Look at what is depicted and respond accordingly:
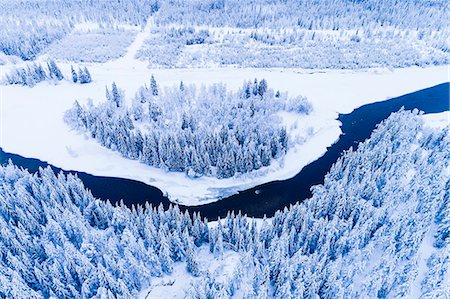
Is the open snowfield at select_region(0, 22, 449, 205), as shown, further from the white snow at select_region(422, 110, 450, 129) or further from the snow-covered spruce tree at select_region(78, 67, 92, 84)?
the white snow at select_region(422, 110, 450, 129)

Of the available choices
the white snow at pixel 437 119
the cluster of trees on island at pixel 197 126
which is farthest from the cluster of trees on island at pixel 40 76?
the white snow at pixel 437 119

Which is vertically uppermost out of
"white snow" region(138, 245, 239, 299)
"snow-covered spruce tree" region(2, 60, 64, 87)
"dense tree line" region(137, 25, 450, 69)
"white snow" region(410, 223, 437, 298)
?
"dense tree line" region(137, 25, 450, 69)

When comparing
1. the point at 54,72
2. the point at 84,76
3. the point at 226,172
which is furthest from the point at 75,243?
the point at 54,72

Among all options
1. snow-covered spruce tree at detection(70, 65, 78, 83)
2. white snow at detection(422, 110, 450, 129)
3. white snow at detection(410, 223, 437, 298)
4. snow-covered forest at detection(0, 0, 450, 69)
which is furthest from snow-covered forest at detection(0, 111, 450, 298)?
snow-covered forest at detection(0, 0, 450, 69)

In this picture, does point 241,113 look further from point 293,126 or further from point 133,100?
point 133,100

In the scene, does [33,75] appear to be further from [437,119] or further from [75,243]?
[437,119]

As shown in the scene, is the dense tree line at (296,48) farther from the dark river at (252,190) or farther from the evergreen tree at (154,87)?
the dark river at (252,190)

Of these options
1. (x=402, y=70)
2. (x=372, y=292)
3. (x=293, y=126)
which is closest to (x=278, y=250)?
(x=372, y=292)
